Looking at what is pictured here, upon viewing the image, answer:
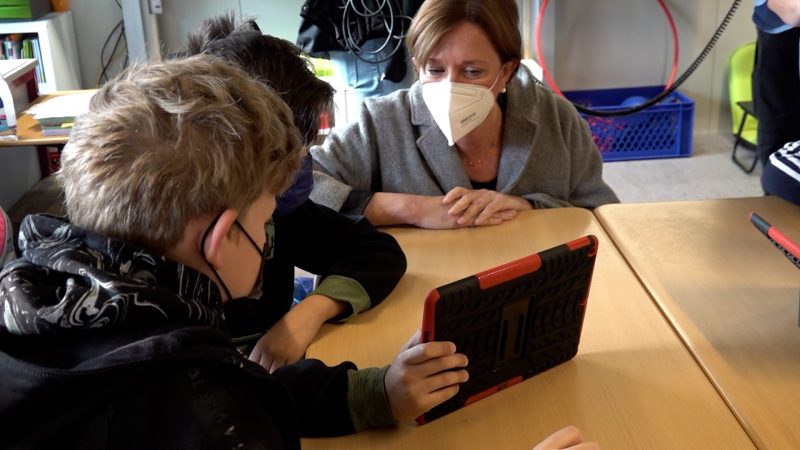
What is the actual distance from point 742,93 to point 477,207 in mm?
2826

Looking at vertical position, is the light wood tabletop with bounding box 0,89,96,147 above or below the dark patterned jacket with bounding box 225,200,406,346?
below

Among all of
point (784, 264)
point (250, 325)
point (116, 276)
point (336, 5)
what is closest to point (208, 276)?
point (116, 276)

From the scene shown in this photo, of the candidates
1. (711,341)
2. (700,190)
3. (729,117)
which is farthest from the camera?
(729,117)

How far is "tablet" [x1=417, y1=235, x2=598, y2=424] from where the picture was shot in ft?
2.88

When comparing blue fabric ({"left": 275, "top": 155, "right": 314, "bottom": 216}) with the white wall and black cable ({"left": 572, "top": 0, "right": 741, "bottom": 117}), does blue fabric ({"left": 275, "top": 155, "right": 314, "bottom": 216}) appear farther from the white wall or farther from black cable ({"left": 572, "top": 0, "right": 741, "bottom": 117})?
the white wall

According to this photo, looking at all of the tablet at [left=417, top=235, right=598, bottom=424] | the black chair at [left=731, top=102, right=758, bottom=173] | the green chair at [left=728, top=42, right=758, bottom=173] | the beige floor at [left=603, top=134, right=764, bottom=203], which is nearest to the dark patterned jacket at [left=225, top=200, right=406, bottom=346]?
the tablet at [left=417, top=235, right=598, bottom=424]

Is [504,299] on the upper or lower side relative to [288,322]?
upper

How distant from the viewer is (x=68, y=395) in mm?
619

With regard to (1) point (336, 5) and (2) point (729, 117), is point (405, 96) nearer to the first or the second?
(1) point (336, 5)

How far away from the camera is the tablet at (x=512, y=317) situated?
34.5 inches

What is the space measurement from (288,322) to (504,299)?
363 millimetres

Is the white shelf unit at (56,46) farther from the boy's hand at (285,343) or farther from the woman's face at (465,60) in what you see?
the boy's hand at (285,343)

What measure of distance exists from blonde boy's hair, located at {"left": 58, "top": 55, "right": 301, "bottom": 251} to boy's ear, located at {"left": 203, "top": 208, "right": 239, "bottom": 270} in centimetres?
1

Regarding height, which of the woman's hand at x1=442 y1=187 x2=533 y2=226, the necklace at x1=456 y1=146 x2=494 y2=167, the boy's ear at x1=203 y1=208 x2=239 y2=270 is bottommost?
the woman's hand at x1=442 y1=187 x2=533 y2=226
